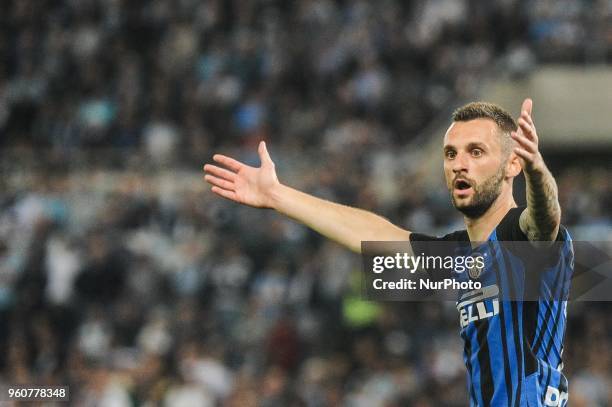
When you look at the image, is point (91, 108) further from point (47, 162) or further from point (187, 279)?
point (187, 279)

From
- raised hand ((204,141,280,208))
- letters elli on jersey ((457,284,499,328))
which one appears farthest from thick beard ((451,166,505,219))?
raised hand ((204,141,280,208))

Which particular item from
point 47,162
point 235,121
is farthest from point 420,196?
point 47,162

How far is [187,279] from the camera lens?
13.6 meters

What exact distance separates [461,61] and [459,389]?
6745 mm

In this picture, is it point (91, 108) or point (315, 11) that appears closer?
point (91, 108)

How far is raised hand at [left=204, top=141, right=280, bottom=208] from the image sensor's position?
562 centimetres

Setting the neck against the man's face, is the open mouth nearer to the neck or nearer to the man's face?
the man's face

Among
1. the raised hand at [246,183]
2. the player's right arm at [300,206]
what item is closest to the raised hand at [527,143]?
the player's right arm at [300,206]

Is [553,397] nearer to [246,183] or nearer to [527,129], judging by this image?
[527,129]

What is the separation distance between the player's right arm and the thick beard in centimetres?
60

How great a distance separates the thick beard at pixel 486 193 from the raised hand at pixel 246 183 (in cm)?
100

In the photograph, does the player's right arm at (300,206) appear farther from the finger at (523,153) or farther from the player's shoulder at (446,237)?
the finger at (523,153)

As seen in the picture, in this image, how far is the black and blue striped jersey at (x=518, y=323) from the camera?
495cm

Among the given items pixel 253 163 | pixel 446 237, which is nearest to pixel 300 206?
pixel 446 237
